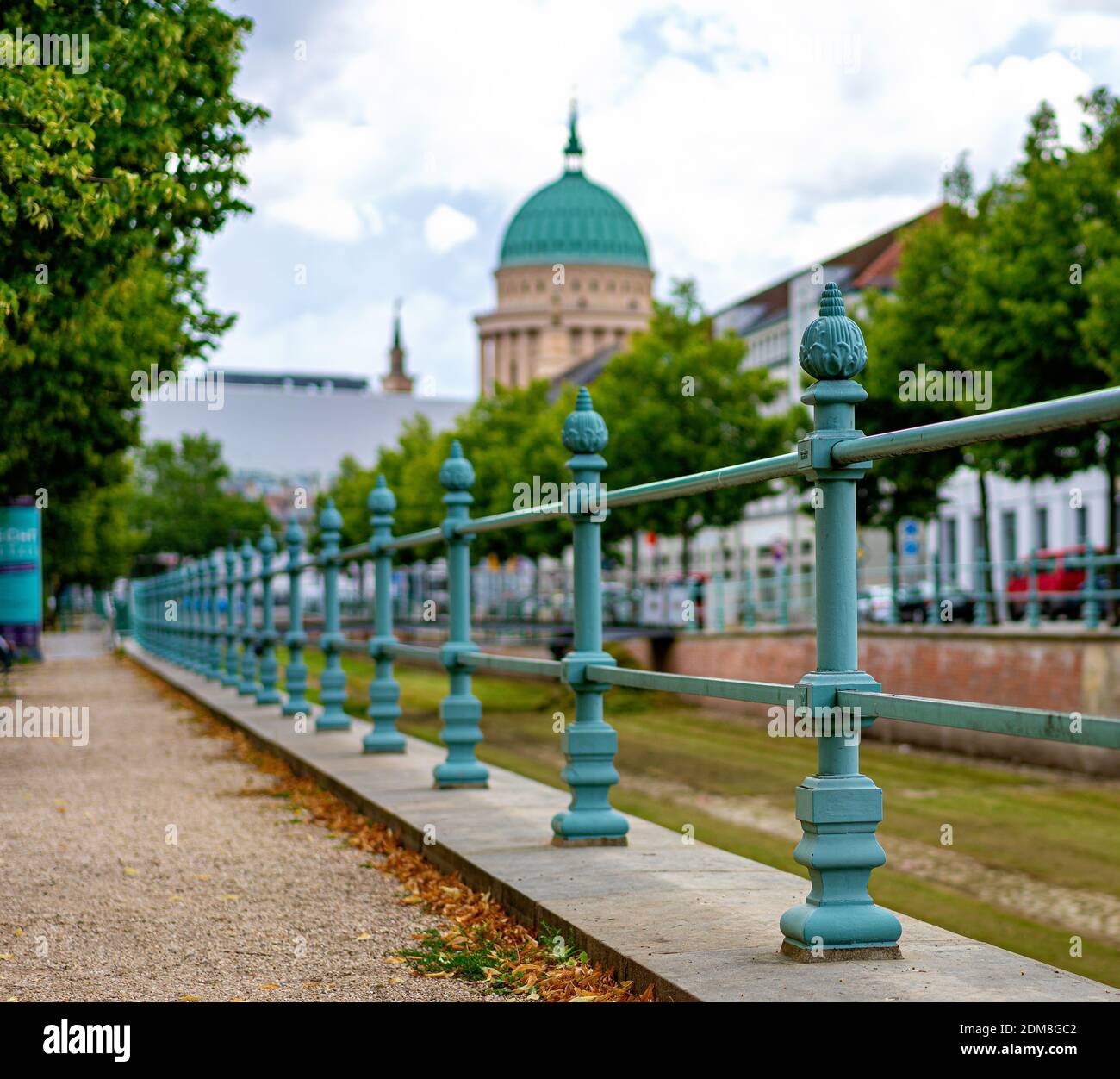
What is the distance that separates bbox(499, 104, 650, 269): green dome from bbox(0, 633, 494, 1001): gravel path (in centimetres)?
13023

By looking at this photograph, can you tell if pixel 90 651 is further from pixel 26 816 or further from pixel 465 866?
pixel 465 866

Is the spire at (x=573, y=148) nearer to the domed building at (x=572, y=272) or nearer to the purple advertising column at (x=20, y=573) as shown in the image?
the domed building at (x=572, y=272)

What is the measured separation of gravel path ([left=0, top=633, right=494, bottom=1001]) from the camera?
4.76 metres

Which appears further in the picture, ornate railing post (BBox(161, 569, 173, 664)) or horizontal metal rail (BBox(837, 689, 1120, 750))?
ornate railing post (BBox(161, 569, 173, 664))

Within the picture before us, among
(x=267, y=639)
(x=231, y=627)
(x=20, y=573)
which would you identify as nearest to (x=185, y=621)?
(x=20, y=573)

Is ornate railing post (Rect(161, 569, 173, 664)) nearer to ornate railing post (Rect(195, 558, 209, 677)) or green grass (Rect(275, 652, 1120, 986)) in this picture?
green grass (Rect(275, 652, 1120, 986))

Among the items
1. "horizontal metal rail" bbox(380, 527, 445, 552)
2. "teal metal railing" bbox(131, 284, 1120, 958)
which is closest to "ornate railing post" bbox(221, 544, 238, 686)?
"horizontal metal rail" bbox(380, 527, 445, 552)

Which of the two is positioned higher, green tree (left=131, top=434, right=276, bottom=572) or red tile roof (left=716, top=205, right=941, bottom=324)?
red tile roof (left=716, top=205, right=941, bottom=324)

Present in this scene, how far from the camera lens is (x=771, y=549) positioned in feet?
251

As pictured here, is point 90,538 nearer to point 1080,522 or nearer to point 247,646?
point 1080,522

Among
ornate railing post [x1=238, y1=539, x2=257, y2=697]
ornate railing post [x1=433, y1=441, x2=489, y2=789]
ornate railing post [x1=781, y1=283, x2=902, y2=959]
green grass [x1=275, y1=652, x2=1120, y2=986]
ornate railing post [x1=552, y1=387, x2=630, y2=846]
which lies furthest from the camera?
ornate railing post [x1=238, y1=539, x2=257, y2=697]

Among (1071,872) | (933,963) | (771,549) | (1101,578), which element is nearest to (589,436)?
(933,963)
